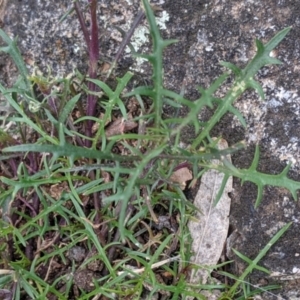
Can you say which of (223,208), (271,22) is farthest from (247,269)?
(271,22)

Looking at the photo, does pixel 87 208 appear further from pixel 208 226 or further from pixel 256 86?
pixel 256 86

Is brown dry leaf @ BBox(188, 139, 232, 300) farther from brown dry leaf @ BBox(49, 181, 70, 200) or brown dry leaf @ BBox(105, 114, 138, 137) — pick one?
brown dry leaf @ BBox(49, 181, 70, 200)

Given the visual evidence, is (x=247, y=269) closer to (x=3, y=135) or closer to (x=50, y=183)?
(x=50, y=183)

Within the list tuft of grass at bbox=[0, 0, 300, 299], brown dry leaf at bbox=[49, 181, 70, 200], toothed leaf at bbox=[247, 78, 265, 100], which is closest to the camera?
toothed leaf at bbox=[247, 78, 265, 100]

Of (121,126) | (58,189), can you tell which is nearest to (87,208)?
(58,189)

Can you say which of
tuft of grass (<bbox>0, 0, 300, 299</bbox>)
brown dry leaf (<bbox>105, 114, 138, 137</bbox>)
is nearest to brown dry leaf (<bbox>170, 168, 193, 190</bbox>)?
tuft of grass (<bbox>0, 0, 300, 299</bbox>)

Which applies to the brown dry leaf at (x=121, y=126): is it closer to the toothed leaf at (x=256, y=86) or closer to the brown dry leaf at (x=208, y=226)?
the brown dry leaf at (x=208, y=226)
